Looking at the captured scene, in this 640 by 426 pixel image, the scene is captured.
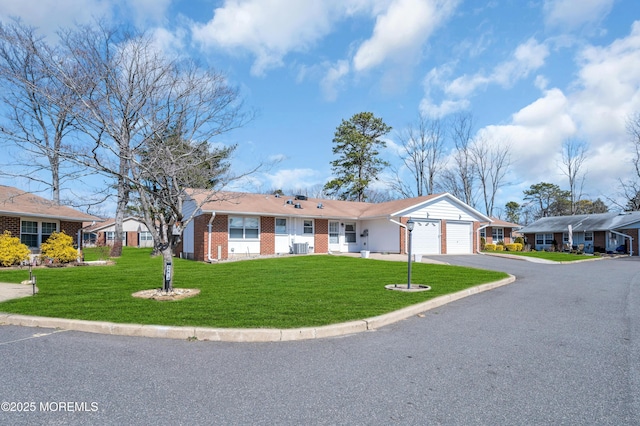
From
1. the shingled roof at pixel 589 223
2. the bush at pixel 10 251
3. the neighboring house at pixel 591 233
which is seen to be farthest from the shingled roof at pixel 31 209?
the shingled roof at pixel 589 223

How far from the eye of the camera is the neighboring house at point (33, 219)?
58.5ft

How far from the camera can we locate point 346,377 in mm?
4531

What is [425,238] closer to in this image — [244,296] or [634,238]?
[244,296]

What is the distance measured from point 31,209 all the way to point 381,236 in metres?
18.9

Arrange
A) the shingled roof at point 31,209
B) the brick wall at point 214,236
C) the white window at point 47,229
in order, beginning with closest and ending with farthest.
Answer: the shingled roof at point 31,209
the white window at point 47,229
the brick wall at point 214,236

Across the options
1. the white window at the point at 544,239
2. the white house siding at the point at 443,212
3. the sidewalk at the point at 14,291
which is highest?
the white house siding at the point at 443,212

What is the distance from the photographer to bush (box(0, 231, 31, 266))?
16016 mm

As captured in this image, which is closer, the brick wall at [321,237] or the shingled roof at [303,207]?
the shingled roof at [303,207]

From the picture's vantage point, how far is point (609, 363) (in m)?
4.91

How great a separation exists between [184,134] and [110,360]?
24.1 ft

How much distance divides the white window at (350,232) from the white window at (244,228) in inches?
260

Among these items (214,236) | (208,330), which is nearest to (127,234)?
(214,236)

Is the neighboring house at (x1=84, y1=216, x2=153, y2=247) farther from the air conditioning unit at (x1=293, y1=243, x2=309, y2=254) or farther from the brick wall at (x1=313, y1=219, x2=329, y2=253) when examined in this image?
the air conditioning unit at (x1=293, y1=243, x2=309, y2=254)

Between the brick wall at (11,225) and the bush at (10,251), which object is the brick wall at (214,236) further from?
the brick wall at (11,225)
